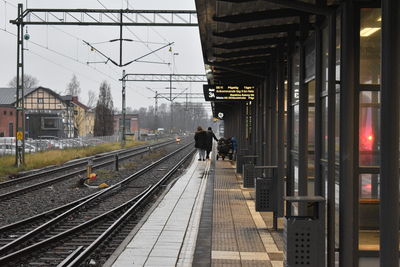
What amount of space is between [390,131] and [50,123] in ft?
218

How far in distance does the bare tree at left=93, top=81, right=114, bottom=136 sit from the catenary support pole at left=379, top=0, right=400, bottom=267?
62659mm

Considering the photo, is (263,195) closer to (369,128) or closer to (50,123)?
(369,128)

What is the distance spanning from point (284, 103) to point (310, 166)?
2705 millimetres

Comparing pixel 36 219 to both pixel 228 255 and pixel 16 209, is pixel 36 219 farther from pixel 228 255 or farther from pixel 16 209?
pixel 228 255

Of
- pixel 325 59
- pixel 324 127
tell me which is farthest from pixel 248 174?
pixel 325 59

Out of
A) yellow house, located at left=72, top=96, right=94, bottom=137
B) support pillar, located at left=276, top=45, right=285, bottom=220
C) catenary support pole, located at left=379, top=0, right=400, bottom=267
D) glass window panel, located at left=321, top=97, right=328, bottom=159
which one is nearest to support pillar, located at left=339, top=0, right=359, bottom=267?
glass window panel, located at left=321, top=97, right=328, bottom=159

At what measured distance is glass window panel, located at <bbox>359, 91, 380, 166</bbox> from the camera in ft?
16.6

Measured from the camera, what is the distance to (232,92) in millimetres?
15055

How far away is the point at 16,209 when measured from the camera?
43.2 ft

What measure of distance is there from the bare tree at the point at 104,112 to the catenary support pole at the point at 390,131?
6266cm

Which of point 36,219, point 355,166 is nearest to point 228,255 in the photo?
point 355,166

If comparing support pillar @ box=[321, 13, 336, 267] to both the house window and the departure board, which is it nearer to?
the departure board

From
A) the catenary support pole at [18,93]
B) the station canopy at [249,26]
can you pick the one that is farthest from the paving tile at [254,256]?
the catenary support pole at [18,93]

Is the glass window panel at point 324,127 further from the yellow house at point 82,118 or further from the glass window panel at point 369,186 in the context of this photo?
the yellow house at point 82,118
